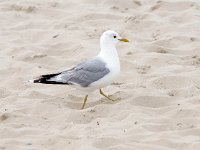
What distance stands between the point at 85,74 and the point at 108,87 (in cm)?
52

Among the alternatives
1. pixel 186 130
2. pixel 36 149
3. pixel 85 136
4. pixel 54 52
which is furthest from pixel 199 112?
pixel 54 52

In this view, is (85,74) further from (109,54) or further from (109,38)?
(109,38)

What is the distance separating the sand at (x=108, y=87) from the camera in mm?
4938

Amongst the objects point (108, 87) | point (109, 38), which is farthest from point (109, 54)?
point (108, 87)

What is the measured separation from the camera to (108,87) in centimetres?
634

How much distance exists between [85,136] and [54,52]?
7.94ft

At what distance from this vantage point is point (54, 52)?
7.21m

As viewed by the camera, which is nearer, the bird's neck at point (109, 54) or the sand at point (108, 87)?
the sand at point (108, 87)

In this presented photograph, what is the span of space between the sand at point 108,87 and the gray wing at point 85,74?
213mm

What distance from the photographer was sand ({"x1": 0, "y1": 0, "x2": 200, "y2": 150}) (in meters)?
4.94

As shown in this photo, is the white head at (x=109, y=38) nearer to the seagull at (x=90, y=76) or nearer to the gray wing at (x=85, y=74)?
the seagull at (x=90, y=76)

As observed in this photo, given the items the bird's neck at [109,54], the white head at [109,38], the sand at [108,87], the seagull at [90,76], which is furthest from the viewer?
the white head at [109,38]

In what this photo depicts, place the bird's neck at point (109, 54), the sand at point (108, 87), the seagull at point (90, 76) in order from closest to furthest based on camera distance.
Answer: the sand at point (108, 87), the seagull at point (90, 76), the bird's neck at point (109, 54)

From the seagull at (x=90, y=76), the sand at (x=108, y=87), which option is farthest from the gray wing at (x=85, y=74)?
the sand at (x=108, y=87)
